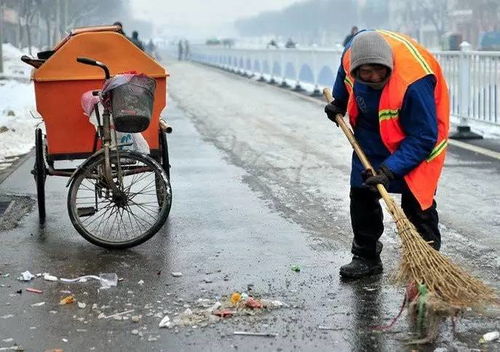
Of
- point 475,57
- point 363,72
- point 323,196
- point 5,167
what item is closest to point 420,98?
point 363,72

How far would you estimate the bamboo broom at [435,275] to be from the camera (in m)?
4.28

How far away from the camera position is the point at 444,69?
43.8 ft

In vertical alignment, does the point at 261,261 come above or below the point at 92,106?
below

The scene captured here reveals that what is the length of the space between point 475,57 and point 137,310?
896 cm

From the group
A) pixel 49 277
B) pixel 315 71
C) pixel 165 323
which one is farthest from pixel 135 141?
pixel 315 71

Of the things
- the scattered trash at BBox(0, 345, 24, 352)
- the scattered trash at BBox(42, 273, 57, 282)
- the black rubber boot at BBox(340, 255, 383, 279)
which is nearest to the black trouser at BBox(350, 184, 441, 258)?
the black rubber boot at BBox(340, 255, 383, 279)

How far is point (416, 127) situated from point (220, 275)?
1.61 m

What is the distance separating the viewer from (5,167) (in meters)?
9.88

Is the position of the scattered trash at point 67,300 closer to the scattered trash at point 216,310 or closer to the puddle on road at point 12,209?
the scattered trash at point 216,310

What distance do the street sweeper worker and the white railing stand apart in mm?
7130

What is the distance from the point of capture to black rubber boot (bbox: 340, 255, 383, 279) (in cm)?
516

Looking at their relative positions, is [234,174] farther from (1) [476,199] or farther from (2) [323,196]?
(1) [476,199]

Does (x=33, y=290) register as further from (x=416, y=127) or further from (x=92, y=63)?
(x=416, y=127)

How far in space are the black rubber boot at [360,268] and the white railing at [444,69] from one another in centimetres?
701
